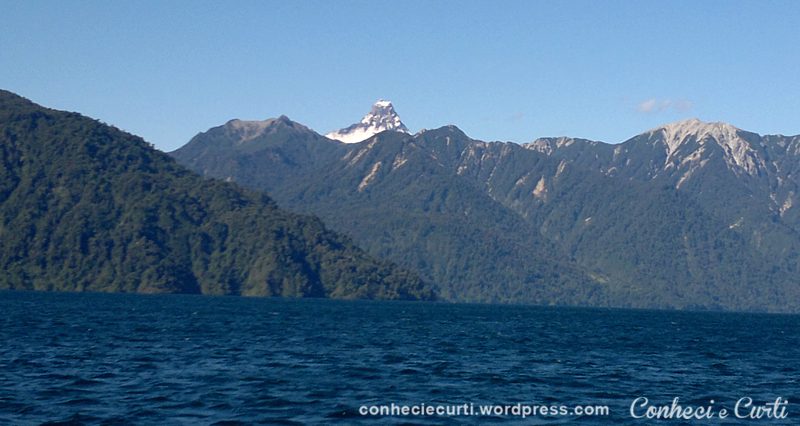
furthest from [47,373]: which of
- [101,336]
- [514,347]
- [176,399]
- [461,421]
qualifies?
[514,347]

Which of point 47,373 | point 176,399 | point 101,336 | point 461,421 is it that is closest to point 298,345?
point 101,336

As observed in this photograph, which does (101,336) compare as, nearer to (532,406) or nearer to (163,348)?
(163,348)

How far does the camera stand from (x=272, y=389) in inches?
2566

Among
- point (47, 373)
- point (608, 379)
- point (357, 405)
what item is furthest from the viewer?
point (608, 379)

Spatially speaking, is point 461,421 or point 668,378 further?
point 668,378

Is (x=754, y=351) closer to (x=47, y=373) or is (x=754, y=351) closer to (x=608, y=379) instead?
(x=608, y=379)

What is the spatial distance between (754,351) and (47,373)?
8326 cm

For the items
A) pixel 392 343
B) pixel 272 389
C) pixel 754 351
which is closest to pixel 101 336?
pixel 392 343

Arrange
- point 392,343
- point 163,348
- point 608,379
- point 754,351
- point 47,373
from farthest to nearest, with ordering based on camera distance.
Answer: point 754,351, point 392,343, point 163,348, point 608,379, point 47,373

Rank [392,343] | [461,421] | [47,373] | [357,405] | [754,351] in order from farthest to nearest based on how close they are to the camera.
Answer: [754,351], [392,343], [47,373], [357,405], [461,421]

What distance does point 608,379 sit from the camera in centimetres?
7769

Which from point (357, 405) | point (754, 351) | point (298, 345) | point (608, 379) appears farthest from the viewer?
point (754, 351)

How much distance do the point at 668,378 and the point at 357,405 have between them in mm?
31852

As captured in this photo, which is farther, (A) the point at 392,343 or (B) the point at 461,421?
(A) the point at 392,343
